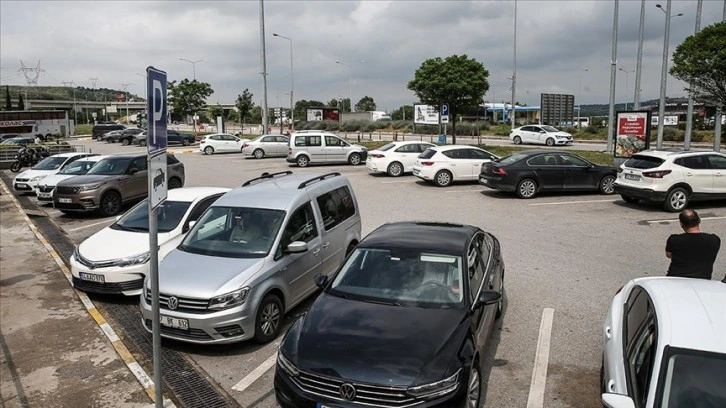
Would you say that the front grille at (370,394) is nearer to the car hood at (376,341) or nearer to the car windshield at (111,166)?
the car hood at (376,341)

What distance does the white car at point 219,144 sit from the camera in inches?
1487

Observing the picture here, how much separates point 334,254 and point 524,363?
129 inches

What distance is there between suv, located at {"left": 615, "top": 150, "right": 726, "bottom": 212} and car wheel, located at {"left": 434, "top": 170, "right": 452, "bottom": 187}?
20.7ft

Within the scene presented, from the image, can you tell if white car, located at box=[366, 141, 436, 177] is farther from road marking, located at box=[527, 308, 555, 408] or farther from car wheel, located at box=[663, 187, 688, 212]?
road marking, located at box=[527, 308, 555, 408]

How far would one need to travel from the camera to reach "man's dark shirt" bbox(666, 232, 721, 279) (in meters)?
5.92

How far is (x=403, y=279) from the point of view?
5.48 m

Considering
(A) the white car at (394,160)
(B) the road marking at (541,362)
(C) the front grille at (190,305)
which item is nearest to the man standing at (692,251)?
(B) the road marking at (541,362)

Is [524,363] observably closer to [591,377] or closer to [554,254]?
[591,377]

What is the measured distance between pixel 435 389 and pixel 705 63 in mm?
18685

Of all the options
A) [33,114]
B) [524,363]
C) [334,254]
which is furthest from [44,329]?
[33,114]

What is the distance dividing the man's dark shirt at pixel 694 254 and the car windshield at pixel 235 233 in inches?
186

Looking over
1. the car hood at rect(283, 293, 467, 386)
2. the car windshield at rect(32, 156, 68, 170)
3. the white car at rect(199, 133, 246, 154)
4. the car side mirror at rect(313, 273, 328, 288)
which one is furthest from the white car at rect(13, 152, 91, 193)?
the car hood at rect(283, 293, 467, 386)

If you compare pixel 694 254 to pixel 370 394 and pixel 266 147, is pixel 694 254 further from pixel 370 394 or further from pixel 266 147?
pixel 266 147

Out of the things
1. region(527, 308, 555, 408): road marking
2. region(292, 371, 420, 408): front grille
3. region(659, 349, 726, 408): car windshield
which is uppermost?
region(659, 349, 726, 408): car windshield
